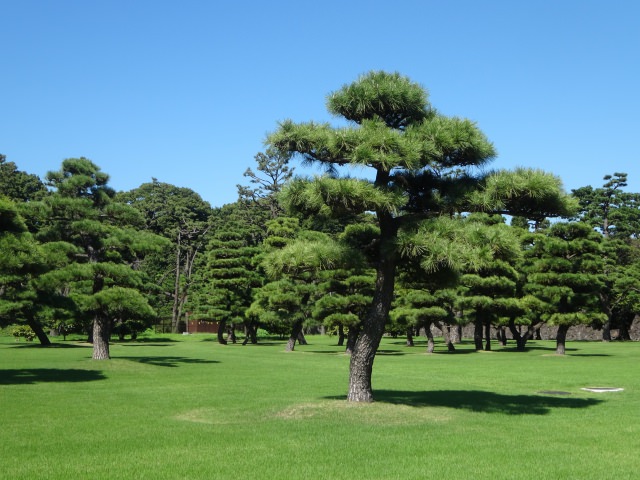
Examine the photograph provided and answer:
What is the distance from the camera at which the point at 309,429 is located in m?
9.62

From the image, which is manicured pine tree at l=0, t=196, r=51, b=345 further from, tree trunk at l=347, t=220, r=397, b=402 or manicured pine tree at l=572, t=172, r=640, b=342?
manicured pine tree at l=572, t=172, r=640, b=342

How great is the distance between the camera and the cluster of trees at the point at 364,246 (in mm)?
10789

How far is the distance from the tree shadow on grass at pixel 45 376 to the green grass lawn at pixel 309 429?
7cm

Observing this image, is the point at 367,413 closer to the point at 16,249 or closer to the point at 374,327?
the point at 374,327

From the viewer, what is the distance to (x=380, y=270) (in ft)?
38.9

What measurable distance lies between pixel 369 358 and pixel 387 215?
8.50 ft

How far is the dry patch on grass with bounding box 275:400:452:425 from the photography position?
34.2ft

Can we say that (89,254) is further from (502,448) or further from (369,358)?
(502,448)

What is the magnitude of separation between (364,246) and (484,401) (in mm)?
4295

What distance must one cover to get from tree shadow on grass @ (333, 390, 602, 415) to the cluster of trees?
1813 mm

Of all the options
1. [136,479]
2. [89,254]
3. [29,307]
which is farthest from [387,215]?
[29,307]

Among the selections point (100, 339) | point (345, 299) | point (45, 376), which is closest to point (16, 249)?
point (45, 376)

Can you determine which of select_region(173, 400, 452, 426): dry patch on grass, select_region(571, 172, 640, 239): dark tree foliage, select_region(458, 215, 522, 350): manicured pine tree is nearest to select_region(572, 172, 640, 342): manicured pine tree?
select_region(571, 172, 640, 239): dark tree foliage

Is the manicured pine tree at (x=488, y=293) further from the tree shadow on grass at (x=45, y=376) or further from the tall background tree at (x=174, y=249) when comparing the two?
the tall background tree at (x=174, y=249)
